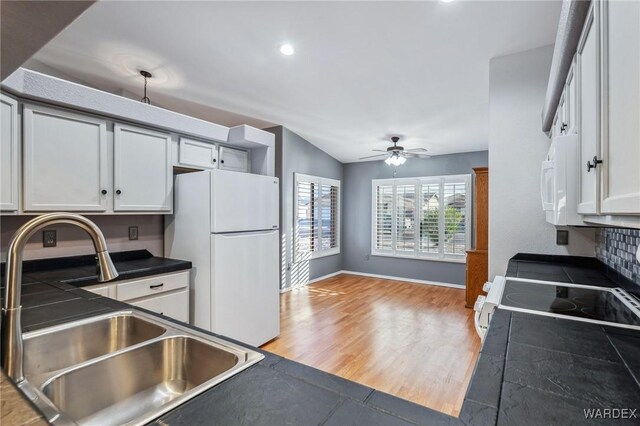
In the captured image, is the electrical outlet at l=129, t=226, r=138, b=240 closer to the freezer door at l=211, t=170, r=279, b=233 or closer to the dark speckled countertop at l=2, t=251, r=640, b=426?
the freezer door at l=211, t=170, r=279, b=233

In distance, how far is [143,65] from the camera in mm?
3162

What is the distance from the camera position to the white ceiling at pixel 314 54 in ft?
7.63

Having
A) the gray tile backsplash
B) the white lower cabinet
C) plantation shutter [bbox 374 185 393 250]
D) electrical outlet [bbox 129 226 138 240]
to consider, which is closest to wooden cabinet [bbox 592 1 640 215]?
the gray tile backsplash

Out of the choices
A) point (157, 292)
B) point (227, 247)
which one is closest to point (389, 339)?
point (227, 247)

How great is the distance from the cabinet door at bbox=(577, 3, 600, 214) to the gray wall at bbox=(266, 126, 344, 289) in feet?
13.3

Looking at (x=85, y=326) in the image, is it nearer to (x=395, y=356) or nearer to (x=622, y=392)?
(x=622, y=392)

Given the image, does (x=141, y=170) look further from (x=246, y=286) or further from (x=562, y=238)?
(x=562, y=238)

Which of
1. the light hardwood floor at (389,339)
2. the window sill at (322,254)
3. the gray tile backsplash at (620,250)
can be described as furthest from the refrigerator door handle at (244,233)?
the gray tile backsplash at (620,250)

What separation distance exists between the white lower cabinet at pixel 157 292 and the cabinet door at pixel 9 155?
731mm

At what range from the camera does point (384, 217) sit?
20.6 ft

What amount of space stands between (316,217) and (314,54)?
3.40 m

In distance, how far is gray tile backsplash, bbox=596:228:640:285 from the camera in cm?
157

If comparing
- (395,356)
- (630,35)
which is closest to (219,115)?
(395,356)

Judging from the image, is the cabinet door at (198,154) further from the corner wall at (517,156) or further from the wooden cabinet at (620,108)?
the wooden cabinet at (620,108)
